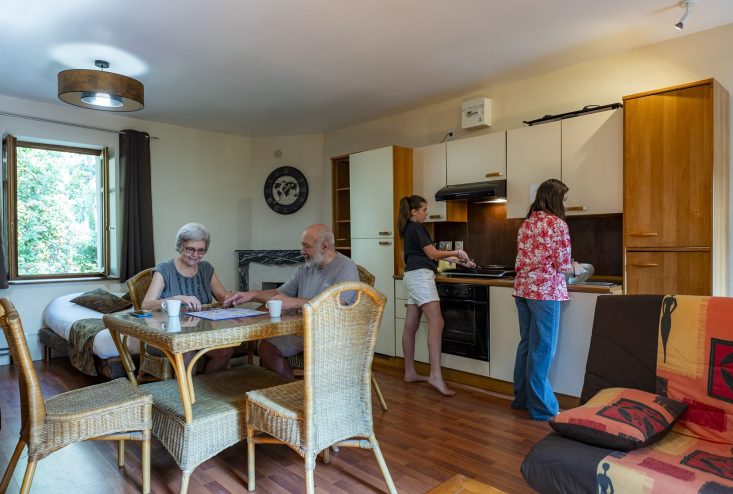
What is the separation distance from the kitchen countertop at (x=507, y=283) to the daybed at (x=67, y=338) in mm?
2281

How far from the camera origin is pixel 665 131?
2818mm

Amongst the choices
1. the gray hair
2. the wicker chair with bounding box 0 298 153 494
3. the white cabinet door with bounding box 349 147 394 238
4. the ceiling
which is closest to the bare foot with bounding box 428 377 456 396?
the white cabinet door with bounding box 349 147 394 238

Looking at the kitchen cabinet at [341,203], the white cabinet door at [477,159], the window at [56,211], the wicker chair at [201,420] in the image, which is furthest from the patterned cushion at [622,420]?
the window at [56,211]

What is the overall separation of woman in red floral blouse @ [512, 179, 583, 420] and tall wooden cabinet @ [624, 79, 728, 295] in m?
0.43

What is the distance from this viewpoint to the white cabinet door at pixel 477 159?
12.2 ft

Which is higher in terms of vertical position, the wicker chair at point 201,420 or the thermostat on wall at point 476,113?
the thermostat on wall at point 476,113

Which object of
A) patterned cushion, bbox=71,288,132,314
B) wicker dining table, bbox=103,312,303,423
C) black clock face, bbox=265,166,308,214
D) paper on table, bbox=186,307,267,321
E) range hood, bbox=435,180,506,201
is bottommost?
patterned cushion, bbox=71,288,132,314

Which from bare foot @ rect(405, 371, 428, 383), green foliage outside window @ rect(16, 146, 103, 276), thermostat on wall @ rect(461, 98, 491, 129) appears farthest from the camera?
green foliage outside window @ rect(16, 146, 103, 276)

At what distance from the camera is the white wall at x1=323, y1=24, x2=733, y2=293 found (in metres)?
3.00

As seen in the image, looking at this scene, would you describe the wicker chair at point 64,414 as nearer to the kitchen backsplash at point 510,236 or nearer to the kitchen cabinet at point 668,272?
the kitchen cabinet at point 668,272

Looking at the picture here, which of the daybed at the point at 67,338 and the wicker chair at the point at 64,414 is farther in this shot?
the daybed at the point at 67,338

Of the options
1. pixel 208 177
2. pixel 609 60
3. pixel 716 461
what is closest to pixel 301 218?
pixel 208 177

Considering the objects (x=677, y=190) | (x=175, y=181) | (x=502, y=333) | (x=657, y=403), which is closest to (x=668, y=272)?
(x=677, y=190)

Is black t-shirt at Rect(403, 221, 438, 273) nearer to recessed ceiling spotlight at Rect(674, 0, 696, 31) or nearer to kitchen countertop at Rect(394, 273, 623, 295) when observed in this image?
kitchen countertop at Rect(394, 273, 623, 295)
